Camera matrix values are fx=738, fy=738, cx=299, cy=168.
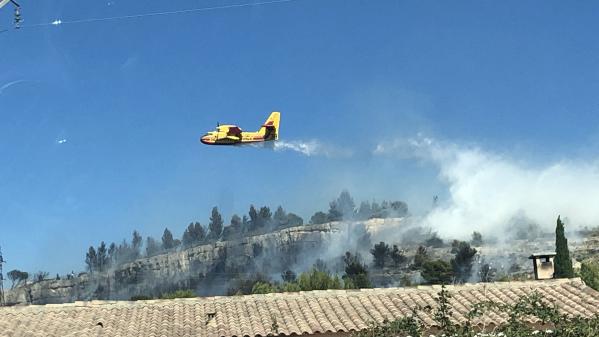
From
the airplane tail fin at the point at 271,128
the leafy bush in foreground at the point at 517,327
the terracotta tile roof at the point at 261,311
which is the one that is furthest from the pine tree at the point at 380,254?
the leafy bush in foreground at the point at 517,327

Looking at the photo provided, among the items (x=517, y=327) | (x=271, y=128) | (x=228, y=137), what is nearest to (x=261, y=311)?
(x=517, y=327)

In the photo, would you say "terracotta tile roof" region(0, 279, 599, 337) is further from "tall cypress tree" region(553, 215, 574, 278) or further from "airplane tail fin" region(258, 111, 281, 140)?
"airplane tail fin" region(258, 111, 281, 140)

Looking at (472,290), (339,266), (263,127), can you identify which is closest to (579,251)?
(339,266)

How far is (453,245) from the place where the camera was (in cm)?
19938

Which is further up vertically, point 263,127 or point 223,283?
point 263,127

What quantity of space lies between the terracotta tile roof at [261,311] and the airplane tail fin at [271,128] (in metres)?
36.8

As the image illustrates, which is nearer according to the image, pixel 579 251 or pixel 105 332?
pixel 105 332

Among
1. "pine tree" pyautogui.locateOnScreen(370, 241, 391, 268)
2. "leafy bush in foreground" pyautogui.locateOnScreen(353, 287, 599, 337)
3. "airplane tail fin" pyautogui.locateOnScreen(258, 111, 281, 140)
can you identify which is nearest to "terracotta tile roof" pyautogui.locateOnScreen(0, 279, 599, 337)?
"leafy bush in foreground" pyautogui.locateOnScreen(353, 287, 599, 337)

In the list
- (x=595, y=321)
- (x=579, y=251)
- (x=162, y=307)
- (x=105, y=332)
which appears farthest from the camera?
(x=579, y=251)

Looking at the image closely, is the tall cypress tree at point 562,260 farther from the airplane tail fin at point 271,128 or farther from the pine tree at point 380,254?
the pine tree at point 380,254

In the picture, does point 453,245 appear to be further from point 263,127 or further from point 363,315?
point 363,315

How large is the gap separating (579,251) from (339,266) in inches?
2379

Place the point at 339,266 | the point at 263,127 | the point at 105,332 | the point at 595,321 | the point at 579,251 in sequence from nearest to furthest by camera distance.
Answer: the point at 595,321, the point at 105,332, the point at 263,127, the point at 579,251, the point at 339,266

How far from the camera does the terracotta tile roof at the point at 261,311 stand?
22.7m
